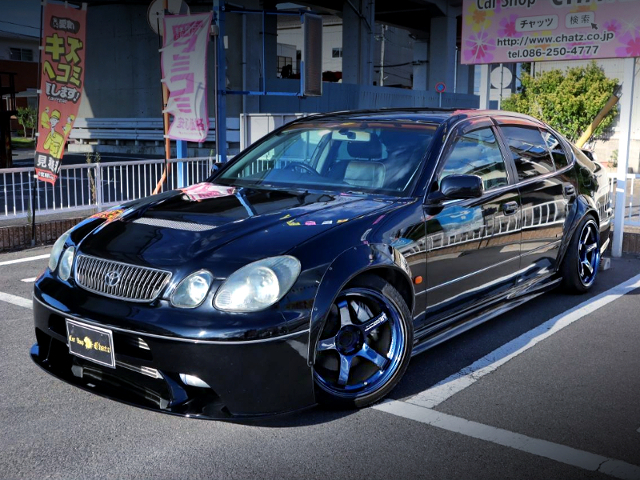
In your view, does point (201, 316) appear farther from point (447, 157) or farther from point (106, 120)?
point (106, 120)

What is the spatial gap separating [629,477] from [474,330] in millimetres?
2112

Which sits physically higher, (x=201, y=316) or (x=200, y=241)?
(x=200, y=241)

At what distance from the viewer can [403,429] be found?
3.50 metres

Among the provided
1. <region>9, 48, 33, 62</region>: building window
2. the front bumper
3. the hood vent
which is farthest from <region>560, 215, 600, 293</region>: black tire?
<region>9, 48, 33, 62</region>: building window

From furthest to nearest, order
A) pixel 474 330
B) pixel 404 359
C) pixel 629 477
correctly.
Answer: pixel 474 330, pixel 404 359, pixel 629 477

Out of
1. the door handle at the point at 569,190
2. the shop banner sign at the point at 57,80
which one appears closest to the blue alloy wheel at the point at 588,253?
the door handle at the point at 569,190

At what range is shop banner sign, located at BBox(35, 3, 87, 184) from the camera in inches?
305

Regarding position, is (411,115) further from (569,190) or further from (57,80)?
(57,80)

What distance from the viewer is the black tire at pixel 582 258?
5859 millimetres

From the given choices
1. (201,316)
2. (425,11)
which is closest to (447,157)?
(201,316)

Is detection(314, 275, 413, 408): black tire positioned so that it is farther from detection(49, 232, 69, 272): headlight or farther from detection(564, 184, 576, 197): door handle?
detection(564, 184, 576, 197): door handle

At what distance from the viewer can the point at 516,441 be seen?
338 centimetres

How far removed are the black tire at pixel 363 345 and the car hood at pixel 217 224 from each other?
16.4 inches

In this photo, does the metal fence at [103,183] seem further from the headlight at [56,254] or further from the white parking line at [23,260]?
the headlight at [56,254]
